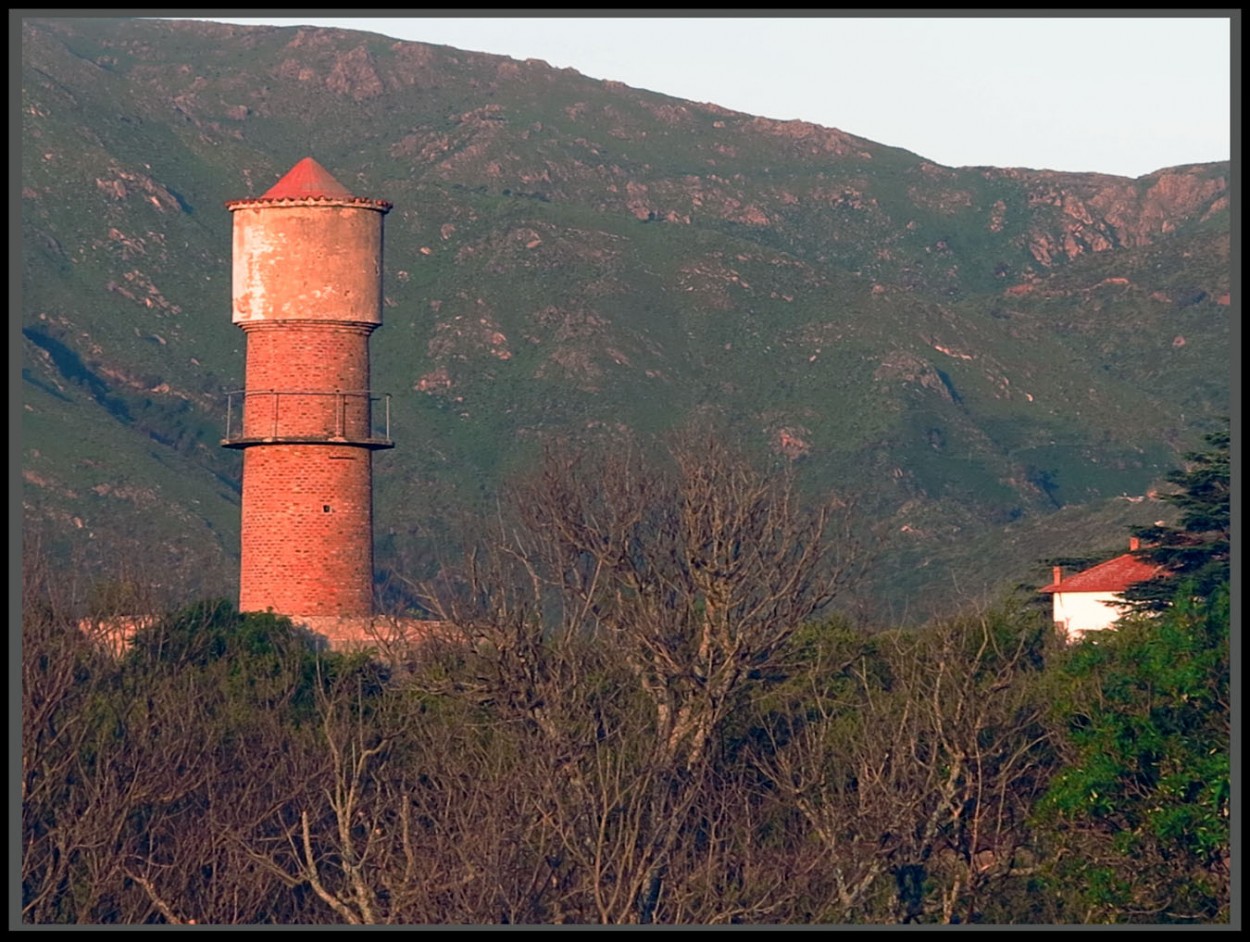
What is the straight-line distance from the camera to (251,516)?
45.9 m

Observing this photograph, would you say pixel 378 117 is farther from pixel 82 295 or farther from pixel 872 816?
pixel 872 816

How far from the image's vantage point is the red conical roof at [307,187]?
1859 inches

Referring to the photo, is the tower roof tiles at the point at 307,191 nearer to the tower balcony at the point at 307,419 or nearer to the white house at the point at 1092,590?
the tower balcony at the point at 307,419

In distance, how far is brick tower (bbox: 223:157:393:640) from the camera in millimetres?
45688

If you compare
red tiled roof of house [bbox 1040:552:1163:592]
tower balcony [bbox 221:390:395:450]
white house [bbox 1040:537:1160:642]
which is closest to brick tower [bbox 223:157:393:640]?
tower balcony [bbox 221:390:395:450]

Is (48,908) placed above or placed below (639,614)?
below

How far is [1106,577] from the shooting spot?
211ft

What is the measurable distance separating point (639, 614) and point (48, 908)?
10800 mm

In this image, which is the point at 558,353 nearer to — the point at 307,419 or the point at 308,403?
the point at 308,403

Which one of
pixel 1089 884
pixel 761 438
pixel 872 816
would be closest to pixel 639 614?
pixel 872 816

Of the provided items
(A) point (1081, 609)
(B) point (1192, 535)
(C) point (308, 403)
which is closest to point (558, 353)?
(A) point (1081, 609)

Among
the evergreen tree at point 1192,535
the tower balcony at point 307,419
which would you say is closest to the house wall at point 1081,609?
the evergreen tree at point 1192,535

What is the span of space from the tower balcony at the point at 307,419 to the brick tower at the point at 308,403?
0.06 feet

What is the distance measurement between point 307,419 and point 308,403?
308mm
